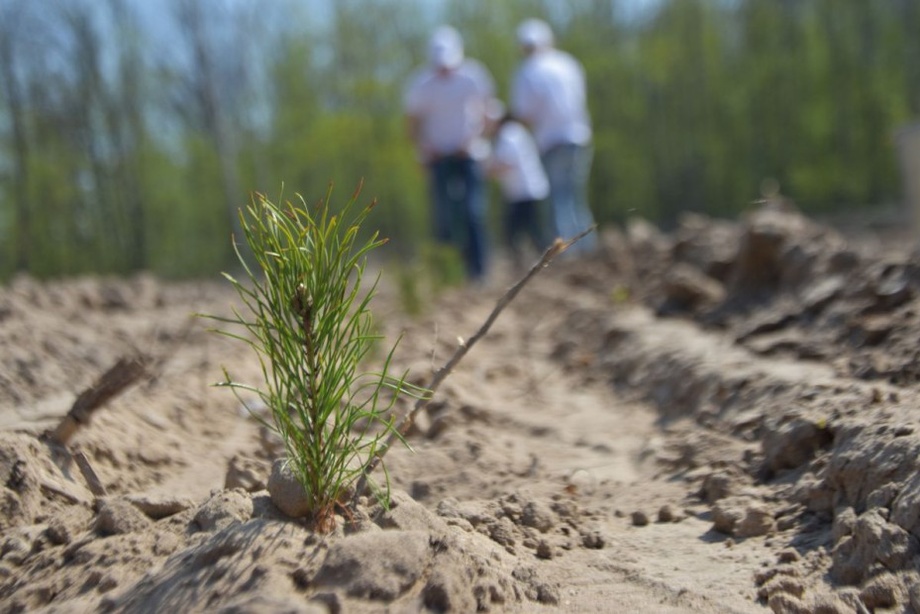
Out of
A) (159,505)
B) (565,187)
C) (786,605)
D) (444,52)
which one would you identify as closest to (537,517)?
(786,605)

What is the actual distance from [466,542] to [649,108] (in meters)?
17.3

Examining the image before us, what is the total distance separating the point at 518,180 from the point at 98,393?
286 inches

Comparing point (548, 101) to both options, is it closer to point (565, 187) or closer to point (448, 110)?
point (565, 187)

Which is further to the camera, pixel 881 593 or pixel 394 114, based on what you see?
pixel 394 114

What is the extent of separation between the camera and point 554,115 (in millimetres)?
8477

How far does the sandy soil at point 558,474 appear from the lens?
187 centimetres

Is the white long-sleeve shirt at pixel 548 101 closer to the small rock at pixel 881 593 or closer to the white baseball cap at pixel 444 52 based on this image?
the white baseball cap at pixel 444 52

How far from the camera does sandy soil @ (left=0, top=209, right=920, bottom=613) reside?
6.14 feet

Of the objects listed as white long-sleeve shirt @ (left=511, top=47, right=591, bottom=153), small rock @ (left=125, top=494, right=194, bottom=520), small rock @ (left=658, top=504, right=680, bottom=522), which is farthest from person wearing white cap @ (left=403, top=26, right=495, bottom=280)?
small rock @ (left=125, top=494, right=194, bottom=520)

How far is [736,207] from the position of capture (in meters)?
18.5

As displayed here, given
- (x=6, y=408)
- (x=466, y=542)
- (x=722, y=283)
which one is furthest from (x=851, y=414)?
(x=722, y=283)

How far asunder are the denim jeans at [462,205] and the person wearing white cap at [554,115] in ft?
2.20

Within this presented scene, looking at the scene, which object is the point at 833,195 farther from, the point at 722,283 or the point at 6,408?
the point at 6,408

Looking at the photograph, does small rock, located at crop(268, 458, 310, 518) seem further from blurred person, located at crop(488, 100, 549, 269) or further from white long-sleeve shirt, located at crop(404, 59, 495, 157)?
blurred person, located at crop(488, 100, 549, 269)
